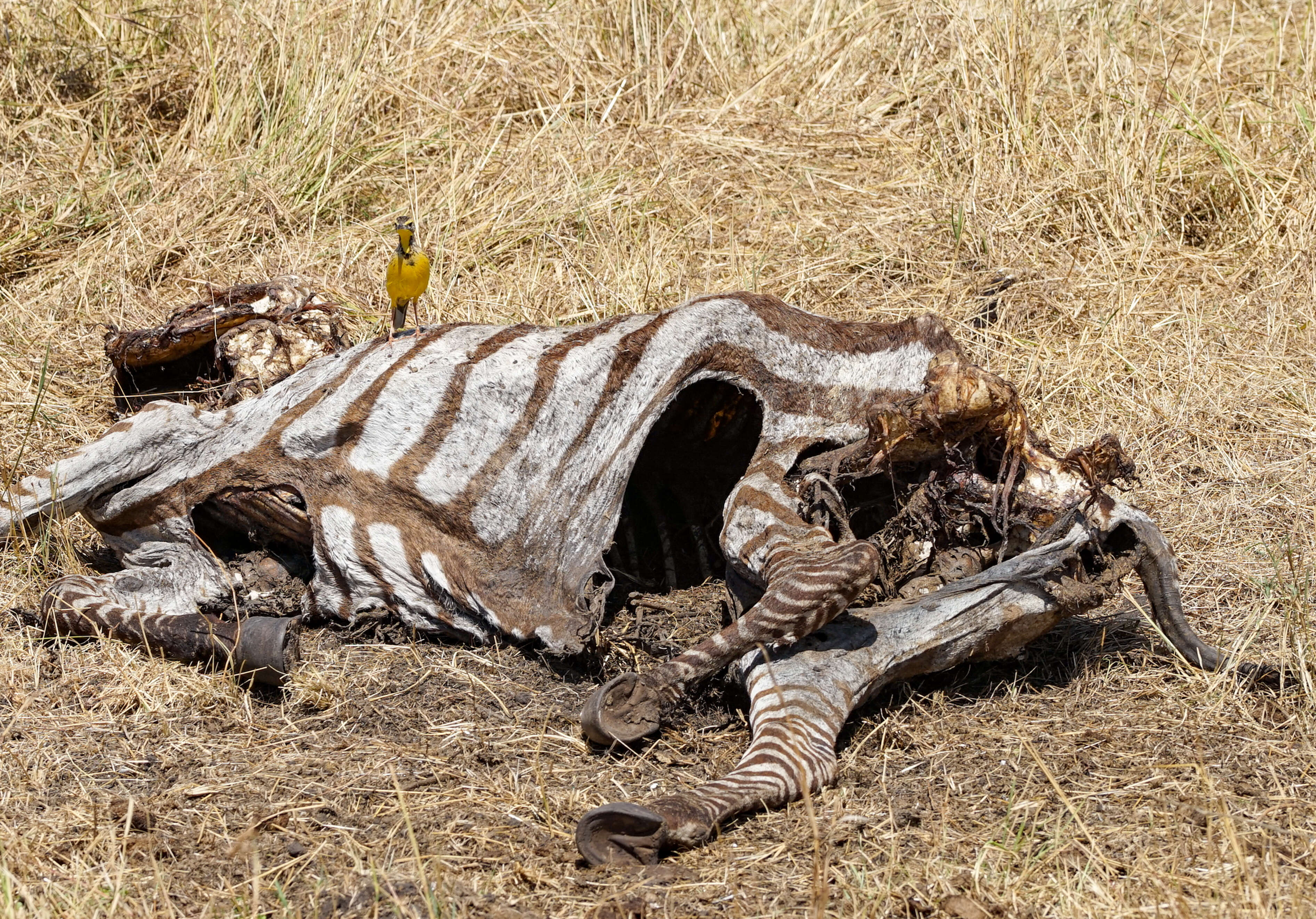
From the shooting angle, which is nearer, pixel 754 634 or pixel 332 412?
pixel 754 634

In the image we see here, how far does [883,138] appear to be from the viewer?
6.34 metres

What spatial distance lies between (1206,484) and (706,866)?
2.85 metres

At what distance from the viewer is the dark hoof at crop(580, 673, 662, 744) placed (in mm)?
3014

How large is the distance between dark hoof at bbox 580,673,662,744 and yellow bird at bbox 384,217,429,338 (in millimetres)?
1746

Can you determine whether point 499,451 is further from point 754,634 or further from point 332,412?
point 754,634

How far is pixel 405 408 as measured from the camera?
360 cm

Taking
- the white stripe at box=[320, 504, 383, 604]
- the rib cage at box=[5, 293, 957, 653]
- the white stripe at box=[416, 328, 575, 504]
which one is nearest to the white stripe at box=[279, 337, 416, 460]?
the rib cage at box=[5, 293, 957, 653]

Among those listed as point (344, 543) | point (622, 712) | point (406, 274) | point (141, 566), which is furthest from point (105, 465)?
point (622, 712)

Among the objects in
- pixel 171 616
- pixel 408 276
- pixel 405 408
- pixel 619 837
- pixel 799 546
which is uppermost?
pixel 408 276

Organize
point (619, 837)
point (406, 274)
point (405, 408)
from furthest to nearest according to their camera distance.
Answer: point (406, 274) → point (405, 408) → point (619, 837)

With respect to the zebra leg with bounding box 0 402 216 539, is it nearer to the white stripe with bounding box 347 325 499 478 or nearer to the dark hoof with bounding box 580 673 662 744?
the white stripe with bounding box 347 325 499 478

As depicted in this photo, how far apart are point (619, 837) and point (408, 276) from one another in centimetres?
238

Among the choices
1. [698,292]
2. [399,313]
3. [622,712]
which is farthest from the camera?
[698,292]

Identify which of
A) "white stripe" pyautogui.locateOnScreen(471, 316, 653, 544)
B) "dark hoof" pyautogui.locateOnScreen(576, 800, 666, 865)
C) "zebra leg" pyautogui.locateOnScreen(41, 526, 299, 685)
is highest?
"white stripe" pyautogui.locateOnScreen(471, 316, 653, 544)
